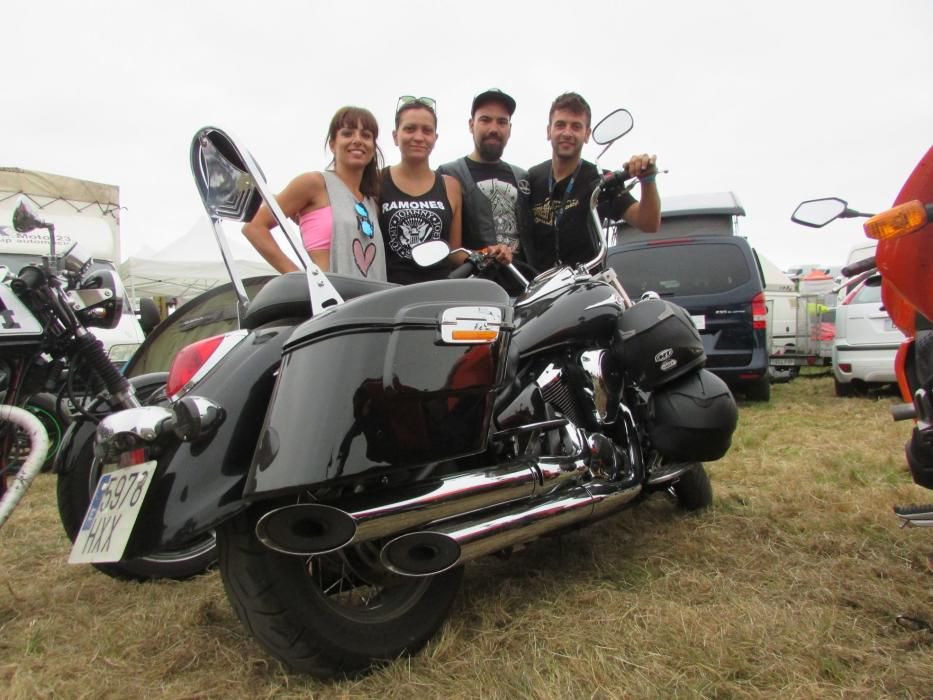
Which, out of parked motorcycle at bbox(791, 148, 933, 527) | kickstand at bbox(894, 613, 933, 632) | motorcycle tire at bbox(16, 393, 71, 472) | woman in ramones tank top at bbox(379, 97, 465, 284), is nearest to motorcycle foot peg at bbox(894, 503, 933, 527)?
parked motorcycle at bbox(791, 148, 933, 527)

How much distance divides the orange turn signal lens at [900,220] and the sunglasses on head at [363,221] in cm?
165

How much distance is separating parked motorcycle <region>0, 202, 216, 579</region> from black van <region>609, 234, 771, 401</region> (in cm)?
493

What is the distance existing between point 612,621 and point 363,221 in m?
1.60

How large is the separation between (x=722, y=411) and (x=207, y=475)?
1.69m

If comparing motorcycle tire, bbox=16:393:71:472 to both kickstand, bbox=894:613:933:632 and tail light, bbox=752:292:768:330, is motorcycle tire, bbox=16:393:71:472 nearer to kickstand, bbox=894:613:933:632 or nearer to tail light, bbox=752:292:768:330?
Answer: kickstand, bbox=894:613:933:632

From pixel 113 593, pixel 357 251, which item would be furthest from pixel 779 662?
pixel 113 593

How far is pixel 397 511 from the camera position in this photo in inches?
59.3

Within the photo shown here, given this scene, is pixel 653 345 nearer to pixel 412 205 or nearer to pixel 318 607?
pixel 412 205

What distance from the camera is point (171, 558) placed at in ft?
8.06

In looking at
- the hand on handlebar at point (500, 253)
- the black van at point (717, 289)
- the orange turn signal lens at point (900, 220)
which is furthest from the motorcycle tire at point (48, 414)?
the black van at point (717, 289)

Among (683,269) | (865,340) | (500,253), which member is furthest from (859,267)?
(865,340)

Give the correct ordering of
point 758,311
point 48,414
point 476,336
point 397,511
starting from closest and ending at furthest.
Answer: point 397,511 → point 476,336 → point 48,414 → point 758,311

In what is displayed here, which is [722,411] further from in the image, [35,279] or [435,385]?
[35,279]

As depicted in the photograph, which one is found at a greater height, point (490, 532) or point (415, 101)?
point (415, 101)
